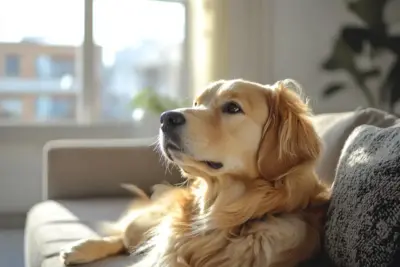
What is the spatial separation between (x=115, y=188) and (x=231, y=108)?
4.01 feet

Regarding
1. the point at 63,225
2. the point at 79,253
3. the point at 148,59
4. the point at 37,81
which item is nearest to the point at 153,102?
the point at 148,59

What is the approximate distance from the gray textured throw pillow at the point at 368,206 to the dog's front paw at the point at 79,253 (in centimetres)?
65

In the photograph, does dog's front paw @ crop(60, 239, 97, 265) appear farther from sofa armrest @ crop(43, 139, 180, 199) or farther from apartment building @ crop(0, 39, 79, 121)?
apartment building @ crop(0, 39, 79, 121)

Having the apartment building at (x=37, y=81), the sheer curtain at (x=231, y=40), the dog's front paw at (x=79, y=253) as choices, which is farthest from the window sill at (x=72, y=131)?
the dog's front paw at (x=79, y=253)

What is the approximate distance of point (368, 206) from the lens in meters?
0.98

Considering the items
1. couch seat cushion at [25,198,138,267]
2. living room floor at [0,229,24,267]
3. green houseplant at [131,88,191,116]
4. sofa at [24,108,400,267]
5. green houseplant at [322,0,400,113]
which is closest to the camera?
sofa at [24,108,400,267]

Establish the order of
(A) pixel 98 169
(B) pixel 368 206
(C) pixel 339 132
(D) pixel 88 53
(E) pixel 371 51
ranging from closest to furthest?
(B) pixel 368 206
(C) pixel 339 132
(A) pixel 98 169
(E) pixel 371 51
(D) pixel 88 53

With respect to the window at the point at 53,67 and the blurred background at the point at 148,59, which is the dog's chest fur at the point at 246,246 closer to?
the blurred background at the point at 148,59

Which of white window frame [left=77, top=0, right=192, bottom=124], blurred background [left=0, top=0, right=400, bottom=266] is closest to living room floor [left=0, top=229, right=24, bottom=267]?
blurred background [left=0, top=0, right=400, bottom=266]

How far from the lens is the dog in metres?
1.15

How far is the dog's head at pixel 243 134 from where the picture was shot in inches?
48.1

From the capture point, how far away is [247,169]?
1265 millimetres

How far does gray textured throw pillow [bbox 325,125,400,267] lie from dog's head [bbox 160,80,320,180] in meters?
0.12

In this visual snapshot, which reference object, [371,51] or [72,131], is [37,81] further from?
[371,51]
